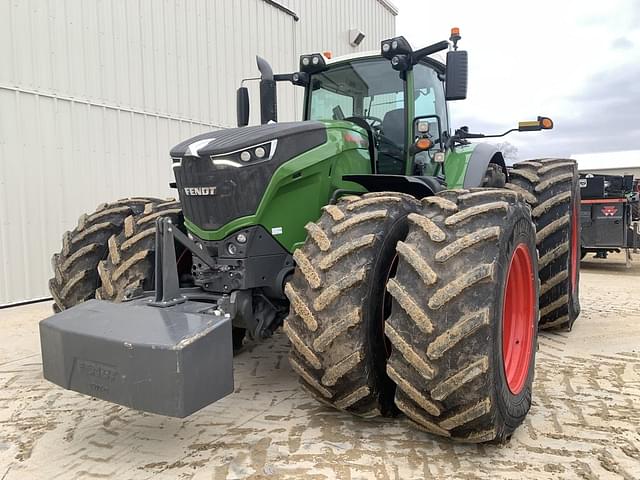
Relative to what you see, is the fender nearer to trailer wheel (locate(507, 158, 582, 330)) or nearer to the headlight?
trailer wheel (locate(507, 158, 582, 330))

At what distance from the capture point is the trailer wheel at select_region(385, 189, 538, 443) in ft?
7.77

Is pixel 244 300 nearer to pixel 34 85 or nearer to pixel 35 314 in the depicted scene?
pixel 35 314

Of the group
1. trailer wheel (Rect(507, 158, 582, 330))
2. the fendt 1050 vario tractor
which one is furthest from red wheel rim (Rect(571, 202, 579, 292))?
the fendt 1050 vario tractor

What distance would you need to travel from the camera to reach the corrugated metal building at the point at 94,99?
253 inches

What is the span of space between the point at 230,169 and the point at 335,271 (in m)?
0.89

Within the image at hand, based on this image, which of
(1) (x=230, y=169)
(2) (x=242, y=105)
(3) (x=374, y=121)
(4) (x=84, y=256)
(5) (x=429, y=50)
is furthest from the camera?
(2) (x=242, y=105)

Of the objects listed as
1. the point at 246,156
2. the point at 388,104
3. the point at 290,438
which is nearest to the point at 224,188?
the point at 246,156

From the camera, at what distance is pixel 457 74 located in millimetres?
3527

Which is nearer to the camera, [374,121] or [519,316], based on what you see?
[519,316]

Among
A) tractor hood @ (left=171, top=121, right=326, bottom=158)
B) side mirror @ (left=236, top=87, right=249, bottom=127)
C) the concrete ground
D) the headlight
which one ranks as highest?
side mirror @ (left=236, top=87, right=249, bottom=127)

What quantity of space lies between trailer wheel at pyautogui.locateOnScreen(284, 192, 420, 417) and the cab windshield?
1.23 meters

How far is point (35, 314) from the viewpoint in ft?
19.9

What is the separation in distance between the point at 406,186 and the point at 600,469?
1995 millimetres

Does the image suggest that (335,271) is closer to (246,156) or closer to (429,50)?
(246,156)
